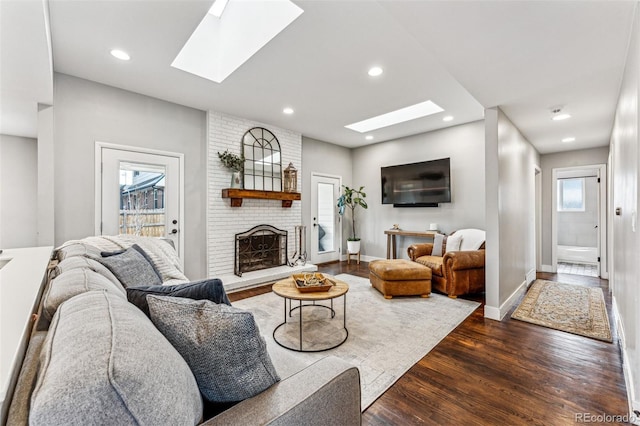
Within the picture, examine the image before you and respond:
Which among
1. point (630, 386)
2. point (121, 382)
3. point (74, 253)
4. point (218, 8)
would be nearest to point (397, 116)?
point (218, 8)

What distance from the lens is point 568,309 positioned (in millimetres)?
3270

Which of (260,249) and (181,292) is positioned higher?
(181,292)

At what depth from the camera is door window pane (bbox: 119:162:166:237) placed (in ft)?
11.4

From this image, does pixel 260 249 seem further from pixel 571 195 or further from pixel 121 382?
pixel 571 195

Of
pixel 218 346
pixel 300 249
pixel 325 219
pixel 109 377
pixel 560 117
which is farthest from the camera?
pixel 325 219

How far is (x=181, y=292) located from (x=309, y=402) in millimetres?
677

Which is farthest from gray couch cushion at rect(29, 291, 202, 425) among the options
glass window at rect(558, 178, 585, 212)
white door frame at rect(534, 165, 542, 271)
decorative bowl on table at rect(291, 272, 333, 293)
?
glass window at rect(558, 178, 585, 212)

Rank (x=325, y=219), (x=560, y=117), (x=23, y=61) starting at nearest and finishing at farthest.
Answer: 1. (x=23, y=61)
2. (x=560, y=117)
3. (x=325, y=219)

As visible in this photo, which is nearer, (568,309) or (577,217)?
(568,309)

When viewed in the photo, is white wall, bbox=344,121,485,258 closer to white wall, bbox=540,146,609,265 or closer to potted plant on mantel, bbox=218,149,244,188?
white wall, bbox=540,146,609,265

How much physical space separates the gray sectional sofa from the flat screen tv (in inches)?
176

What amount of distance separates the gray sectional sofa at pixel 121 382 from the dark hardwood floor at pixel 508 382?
0.88m

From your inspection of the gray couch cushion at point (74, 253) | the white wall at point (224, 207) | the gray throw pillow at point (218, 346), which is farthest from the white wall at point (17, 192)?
the gray throw pillow at point (218, 346)

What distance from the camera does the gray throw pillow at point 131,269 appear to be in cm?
185
